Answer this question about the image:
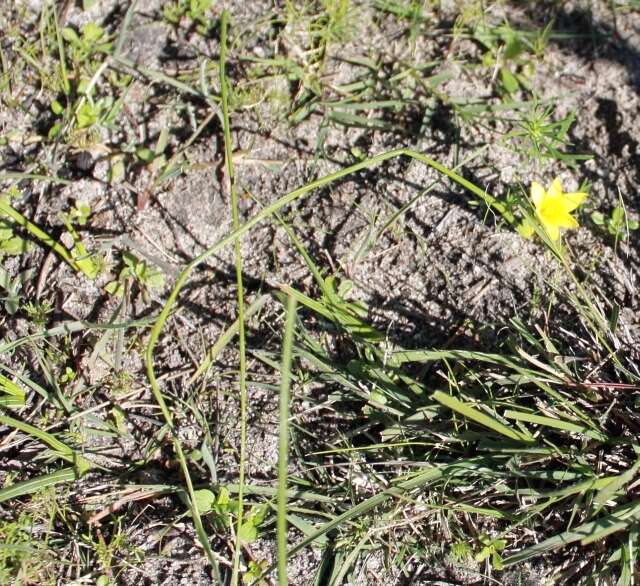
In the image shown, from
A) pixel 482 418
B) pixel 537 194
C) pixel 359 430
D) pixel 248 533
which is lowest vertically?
pixel 248 533

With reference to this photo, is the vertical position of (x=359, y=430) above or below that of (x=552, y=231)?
below

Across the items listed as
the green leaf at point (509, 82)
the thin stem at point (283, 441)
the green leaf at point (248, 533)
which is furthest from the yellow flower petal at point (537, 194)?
the green leaf at point (248, 533)

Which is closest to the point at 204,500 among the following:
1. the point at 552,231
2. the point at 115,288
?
the point at 115,288

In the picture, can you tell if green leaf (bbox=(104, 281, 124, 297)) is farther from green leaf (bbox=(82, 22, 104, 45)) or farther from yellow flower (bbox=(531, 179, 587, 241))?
yellow flower (bbox=(531, 179, 587, 241))

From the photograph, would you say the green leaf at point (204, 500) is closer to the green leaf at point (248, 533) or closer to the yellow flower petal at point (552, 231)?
the green leaf at point (248, 533)

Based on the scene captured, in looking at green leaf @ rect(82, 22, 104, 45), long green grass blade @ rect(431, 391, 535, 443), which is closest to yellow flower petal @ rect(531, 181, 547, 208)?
long green grass blade @ rect(431, 391, 535, 443)

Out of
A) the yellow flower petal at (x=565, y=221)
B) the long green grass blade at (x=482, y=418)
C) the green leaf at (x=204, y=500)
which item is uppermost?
the yellow flower petal at (x=565, y=221)

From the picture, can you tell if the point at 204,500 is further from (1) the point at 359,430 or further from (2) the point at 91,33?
(2) the point at 91,33

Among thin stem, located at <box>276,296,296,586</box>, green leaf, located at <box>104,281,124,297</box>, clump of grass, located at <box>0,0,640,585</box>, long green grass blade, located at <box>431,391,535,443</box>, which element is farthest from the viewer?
green leaf, located at <box>104,281,124,297</box>

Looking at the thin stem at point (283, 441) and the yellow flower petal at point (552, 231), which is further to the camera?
the yellow flower petal at point (552, 231)
